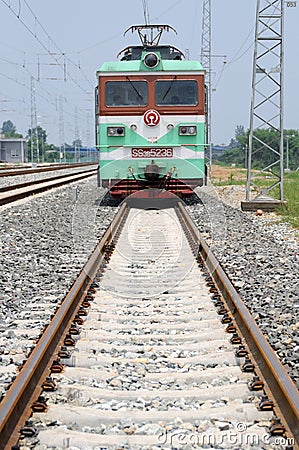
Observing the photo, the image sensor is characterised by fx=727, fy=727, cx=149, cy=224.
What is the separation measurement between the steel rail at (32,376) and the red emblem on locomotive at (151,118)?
8.94 metres

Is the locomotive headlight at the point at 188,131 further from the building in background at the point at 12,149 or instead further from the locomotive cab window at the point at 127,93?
the building in background at the point at 12,149

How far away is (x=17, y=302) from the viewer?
655cm

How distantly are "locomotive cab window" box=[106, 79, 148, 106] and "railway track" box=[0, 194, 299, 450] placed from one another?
849cm

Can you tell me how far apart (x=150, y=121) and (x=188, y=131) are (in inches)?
32.5

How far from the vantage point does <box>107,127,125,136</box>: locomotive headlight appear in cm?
1509

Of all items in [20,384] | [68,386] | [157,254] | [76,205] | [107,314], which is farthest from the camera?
[76,205]

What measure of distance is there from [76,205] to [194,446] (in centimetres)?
1406

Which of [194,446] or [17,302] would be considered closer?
[194,446]

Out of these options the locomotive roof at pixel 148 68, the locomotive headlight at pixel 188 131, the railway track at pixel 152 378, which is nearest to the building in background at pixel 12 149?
the locomotive roof at pixel 148 68

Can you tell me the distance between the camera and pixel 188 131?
1524 centimetres

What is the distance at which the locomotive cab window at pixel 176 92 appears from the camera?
15.4m

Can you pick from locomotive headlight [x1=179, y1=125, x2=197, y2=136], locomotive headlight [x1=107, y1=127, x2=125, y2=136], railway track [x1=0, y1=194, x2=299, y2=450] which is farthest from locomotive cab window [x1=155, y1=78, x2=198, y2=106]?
railway track [x1=0, y1=194, x2=299, y2=450]

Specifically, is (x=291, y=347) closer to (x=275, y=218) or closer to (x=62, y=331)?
(x=62, y=331)

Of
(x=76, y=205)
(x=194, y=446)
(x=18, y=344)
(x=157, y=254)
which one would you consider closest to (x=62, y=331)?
(x=18, y=344)
